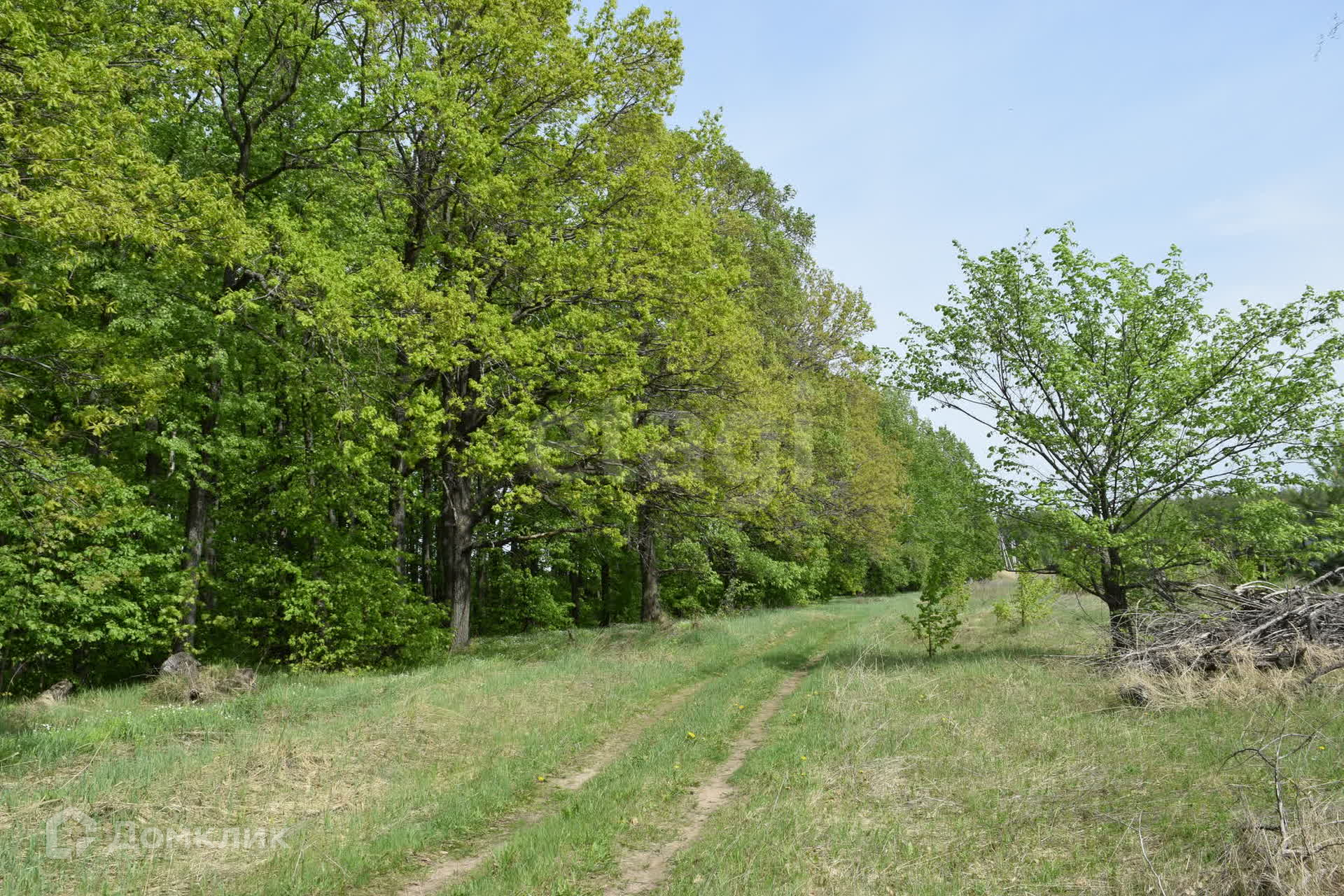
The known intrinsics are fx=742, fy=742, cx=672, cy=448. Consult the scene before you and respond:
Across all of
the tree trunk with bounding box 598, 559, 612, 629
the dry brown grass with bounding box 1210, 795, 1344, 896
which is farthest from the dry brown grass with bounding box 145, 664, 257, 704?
the tree trunk with bounding box 598, 559, 612, 629

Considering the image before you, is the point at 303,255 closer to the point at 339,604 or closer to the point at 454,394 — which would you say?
the point at 454,394

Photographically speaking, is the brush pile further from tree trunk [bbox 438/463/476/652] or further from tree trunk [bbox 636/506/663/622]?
tree trunk [bbox 636/506/663/622]

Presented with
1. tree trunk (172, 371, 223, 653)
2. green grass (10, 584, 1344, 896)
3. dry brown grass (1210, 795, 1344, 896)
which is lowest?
green grass (10, 584, 1344, 896)

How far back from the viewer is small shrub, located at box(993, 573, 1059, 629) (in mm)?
20141

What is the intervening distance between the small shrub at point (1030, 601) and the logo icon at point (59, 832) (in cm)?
1946

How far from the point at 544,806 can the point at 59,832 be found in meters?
4.19

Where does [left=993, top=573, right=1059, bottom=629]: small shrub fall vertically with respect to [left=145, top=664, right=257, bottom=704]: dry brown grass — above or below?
above

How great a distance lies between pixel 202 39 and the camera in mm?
14086

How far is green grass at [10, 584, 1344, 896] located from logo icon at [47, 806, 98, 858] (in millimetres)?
107

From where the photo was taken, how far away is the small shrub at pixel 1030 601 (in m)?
20.1

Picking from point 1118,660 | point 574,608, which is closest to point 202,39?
point 1118,660

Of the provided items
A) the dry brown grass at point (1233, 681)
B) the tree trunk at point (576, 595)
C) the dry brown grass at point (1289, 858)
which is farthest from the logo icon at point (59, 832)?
the tree trunk at point (576, 595)

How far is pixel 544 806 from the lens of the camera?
7746 millimetres

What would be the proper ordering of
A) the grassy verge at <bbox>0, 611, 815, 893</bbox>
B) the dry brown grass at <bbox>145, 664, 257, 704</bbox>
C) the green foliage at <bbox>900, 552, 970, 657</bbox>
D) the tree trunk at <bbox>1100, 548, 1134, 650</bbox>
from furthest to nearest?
the green foliage at <bbox>900, 552, 970, 657</bbox> < the tree trunk at <bbox>1100, 548, 1134, 650</bbox> < the dry brown grass at <bbox>145, 664, 257, 704</bbox> < the grassy verge at <bbox>0, 611, 815, 893</bbox>
